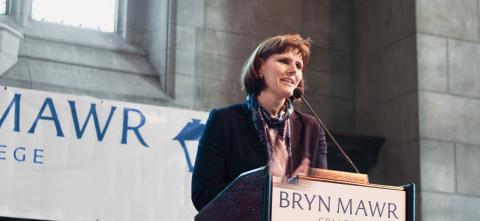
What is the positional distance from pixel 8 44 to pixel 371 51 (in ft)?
10.8

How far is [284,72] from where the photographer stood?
2377 millimetres

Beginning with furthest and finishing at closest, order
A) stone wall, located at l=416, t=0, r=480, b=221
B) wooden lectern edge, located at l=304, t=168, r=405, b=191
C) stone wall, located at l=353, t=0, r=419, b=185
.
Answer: stone wall, located at l=353, t=0, r=419, b=185, stone wall, located at l=416, t=0, r=480, b=221, wooden lectern edge, located at l=304, t=168, r=405, b=191

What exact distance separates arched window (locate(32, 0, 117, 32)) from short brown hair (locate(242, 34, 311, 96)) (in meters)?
5.49

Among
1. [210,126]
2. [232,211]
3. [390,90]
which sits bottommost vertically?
[232,211]

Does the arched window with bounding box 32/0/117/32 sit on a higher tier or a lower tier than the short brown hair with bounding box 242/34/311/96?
higher

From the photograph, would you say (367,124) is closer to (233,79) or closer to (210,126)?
(233,79)

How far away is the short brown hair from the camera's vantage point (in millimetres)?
2404

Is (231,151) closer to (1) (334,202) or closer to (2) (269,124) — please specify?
(2) (269,124)

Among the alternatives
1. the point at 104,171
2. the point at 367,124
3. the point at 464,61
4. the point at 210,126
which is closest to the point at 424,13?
the point at 464,61

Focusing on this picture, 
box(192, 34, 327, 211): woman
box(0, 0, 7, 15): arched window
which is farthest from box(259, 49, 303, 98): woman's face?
box(0, 0, 7, 15): arched window

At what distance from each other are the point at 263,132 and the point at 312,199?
39 centimetres

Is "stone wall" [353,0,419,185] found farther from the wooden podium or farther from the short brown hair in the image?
the wooden podium

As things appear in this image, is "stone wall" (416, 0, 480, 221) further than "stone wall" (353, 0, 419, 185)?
No

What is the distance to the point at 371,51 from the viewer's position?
8102mm
